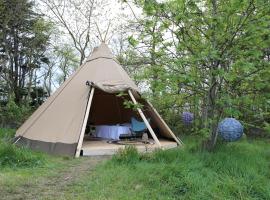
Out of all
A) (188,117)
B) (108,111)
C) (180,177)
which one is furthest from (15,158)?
(108,111)

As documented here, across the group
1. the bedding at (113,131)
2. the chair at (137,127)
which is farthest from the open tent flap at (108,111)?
the chair at (137,127)

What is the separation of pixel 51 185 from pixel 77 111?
11.8ft

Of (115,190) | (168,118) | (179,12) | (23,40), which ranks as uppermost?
(23,40)

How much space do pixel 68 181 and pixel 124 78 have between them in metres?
4.65

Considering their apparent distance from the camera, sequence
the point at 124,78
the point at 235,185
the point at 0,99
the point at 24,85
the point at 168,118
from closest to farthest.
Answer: the point at 235,185, the point at 124,78, the point at 168,118, the point at 0,99, the point at 24,85

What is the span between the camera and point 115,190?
4.39 m

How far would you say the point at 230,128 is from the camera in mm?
6668

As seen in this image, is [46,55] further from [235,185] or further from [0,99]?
[235,185]

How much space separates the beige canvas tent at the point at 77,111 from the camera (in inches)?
305

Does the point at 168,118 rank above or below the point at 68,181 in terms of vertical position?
above

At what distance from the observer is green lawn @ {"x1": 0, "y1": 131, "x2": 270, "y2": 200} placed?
424cm

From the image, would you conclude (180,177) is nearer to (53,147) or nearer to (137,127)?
(53,147)

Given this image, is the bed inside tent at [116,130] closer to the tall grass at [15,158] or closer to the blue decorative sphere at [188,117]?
the blue decorative sphere at [188,117]

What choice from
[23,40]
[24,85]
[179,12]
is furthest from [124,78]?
[24,85]
